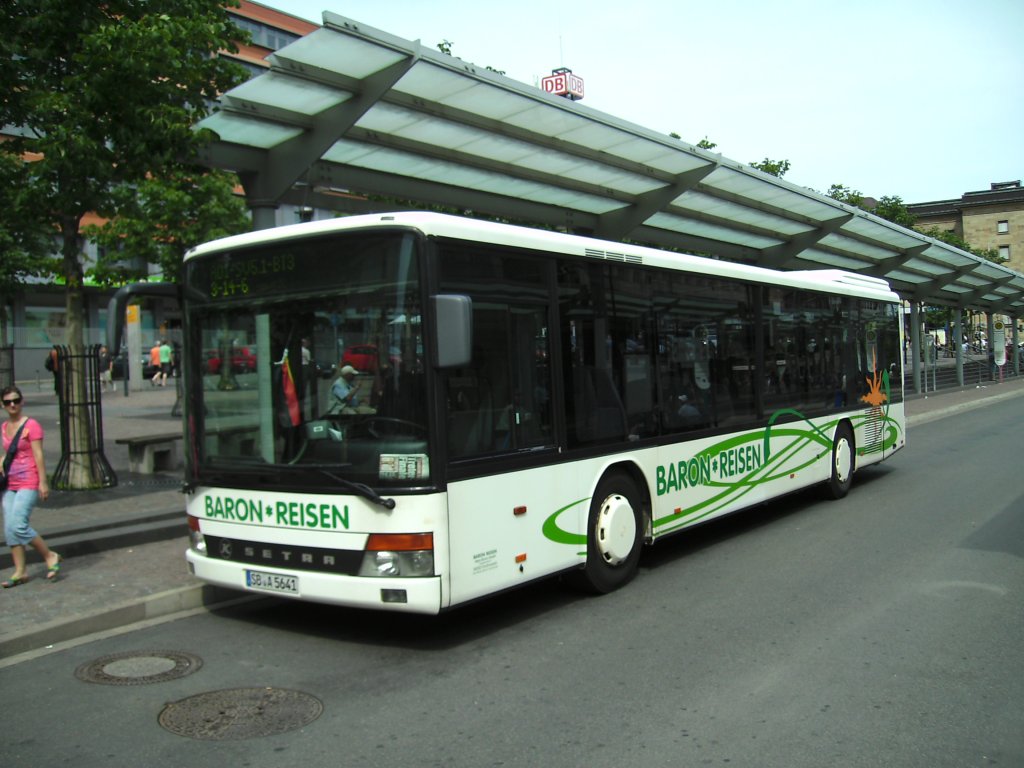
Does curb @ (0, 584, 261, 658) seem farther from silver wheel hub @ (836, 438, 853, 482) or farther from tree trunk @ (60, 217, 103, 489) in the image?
silver wheel hub @ (836, 438, 853, 482)

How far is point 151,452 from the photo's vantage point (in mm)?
12609

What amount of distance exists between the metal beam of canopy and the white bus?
2958 mm

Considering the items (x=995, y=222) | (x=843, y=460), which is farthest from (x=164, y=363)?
(x=995, y=222)

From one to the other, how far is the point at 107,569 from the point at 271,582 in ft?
8.93

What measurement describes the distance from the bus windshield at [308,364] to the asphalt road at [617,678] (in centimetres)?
121

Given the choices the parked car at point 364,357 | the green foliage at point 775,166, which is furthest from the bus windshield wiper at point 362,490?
the green foliage at point 775,166

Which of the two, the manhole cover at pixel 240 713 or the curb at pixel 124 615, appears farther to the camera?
the curb at pixel 124 615

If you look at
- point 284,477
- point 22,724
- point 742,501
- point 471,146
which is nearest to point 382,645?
point 284,477

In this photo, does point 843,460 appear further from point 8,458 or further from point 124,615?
point 8,458

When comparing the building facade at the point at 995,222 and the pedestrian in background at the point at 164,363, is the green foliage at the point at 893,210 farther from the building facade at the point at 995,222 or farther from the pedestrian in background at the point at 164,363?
the building facade at the point at 995,222

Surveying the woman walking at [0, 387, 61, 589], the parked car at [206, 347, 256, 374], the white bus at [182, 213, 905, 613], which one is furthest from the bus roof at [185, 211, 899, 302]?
the woman walking at [0, 387, 61, 589]

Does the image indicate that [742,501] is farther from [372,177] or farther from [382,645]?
[372,177]

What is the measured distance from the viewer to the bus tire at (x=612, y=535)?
22.6 feet

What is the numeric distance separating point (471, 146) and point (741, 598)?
6.45m
